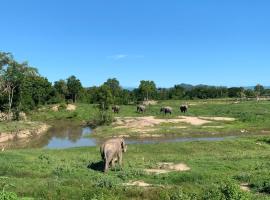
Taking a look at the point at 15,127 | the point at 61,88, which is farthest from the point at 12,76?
the point at 61,88

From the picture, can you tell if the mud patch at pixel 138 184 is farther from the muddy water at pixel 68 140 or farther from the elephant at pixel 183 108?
the elephant at pixel 183 108

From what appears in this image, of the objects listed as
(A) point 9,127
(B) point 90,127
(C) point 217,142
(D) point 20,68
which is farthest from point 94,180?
(D) point 20,68

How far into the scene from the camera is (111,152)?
2277 cm

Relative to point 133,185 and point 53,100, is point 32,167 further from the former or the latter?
point 53,100

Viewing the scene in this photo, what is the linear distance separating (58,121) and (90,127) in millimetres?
12215

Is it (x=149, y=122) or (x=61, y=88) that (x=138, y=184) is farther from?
(x=61, y=88)

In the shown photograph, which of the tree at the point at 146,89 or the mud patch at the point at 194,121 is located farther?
the tree at the point at 146,89

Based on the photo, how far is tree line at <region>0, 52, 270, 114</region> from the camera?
58.7 metres

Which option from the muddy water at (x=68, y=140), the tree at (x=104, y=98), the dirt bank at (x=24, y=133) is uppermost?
the tree at (x=104, y=98)

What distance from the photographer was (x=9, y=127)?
49.2 metres

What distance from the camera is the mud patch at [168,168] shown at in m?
22.8

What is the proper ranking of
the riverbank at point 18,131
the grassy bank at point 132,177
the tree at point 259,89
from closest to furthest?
the grassy bank at point 132,177
the riverbank at point 18,131
the tree at point 259,89

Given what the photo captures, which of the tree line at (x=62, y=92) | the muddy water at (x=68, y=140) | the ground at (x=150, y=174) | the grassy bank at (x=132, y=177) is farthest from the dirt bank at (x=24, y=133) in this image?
the grassy bank at (x=132, y=177)

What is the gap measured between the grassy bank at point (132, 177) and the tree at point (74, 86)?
62333 millimetres
